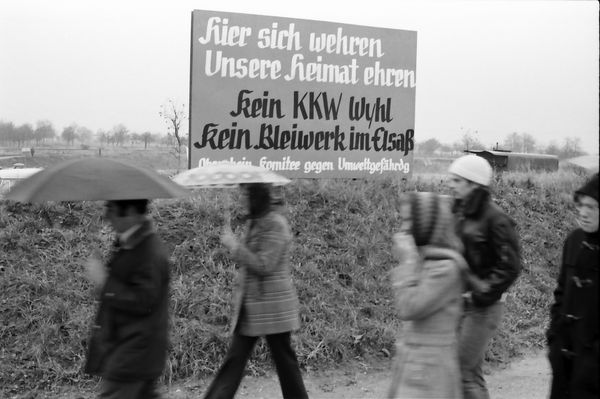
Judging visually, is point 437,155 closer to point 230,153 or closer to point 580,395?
point 230,153

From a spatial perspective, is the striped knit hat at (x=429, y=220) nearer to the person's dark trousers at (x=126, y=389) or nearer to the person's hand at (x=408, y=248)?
the person's hand at (x=408, y=248)

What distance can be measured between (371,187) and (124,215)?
6787mm

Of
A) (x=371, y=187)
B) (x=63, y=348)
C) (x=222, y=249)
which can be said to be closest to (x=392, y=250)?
(x=371, y=187)

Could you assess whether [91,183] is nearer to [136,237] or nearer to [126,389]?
[136,237]

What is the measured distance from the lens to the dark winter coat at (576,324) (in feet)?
10.4

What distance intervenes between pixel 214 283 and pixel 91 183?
417cm

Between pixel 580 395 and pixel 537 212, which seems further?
pixel 537 212

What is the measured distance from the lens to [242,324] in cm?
466

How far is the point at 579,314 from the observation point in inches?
130

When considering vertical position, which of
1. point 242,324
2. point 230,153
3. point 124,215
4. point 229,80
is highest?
point 229,80

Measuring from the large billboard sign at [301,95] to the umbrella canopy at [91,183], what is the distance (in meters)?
5.45

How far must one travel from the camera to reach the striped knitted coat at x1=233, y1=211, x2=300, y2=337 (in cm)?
456

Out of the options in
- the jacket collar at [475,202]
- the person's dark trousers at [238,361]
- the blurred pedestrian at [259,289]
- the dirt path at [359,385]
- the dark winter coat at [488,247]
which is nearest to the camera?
the dark winter coat at [488,247]

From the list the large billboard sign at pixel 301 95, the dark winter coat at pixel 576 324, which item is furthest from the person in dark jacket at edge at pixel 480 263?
the large billboard sign at pixel 301 95
